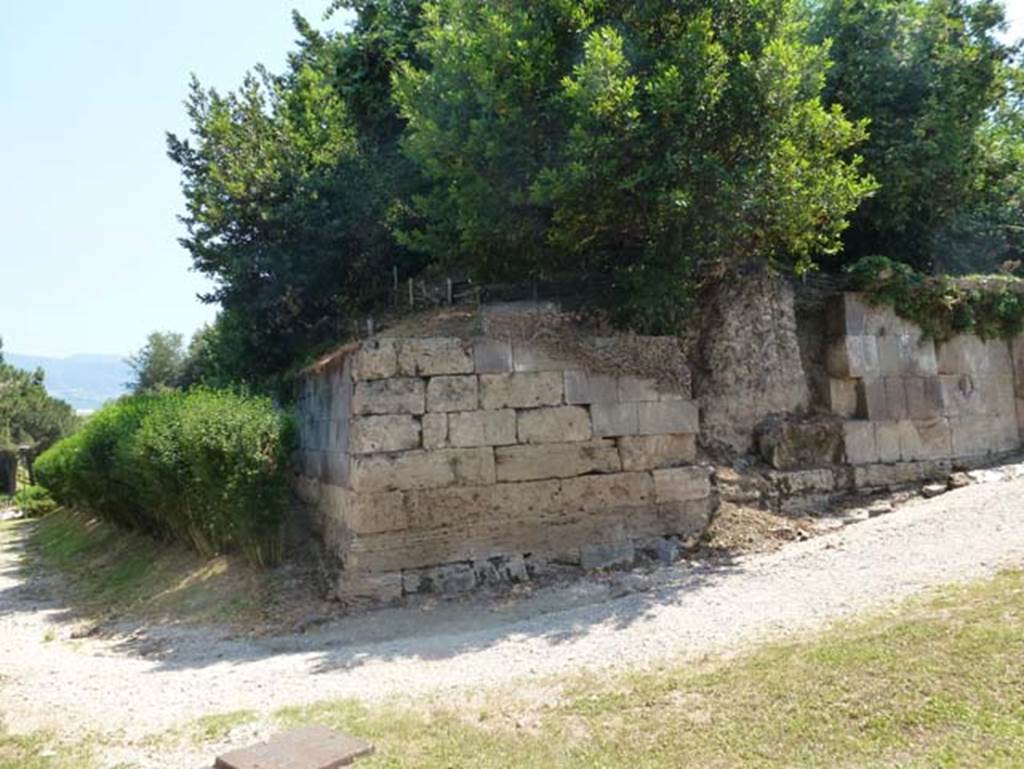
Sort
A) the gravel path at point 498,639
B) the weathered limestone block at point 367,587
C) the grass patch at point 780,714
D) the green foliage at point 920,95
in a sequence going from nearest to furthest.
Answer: the grass patch at point 780,714 → the gravel path at point 498,639 → the weathered limestone block at point 367,587 → the green foliage at point 920,95

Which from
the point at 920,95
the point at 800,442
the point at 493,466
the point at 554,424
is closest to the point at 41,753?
the point at 493,466

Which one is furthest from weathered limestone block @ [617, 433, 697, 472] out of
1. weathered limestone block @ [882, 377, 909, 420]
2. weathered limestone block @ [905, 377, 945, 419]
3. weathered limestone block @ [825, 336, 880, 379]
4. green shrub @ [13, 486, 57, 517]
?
green shrub @ [13, 486, 57, 517]

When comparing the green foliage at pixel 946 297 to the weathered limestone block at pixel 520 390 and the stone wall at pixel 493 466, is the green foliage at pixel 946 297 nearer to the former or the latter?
the stone wall at pixel 493 466

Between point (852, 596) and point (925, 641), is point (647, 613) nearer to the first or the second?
point (852, 596)

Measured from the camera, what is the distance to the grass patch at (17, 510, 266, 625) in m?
9.45

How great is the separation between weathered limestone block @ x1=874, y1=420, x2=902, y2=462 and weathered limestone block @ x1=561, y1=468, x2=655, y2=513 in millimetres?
3755

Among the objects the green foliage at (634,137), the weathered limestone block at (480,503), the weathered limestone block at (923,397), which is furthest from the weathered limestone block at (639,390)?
the weathered limestone block at (923,397)

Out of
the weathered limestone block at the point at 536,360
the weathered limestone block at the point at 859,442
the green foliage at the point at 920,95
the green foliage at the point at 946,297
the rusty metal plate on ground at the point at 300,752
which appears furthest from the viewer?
the green foliage at the point at 920,95

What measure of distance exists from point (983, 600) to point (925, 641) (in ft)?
3.57

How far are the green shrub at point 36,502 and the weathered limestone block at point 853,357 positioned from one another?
2709 cm

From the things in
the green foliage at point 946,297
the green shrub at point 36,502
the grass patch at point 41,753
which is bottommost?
the green shrub at point 36,502

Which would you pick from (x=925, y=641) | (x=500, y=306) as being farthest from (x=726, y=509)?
Result: (x=925, y=641)

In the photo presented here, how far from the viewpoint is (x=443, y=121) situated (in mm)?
10016

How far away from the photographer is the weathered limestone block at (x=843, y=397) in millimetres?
11414
